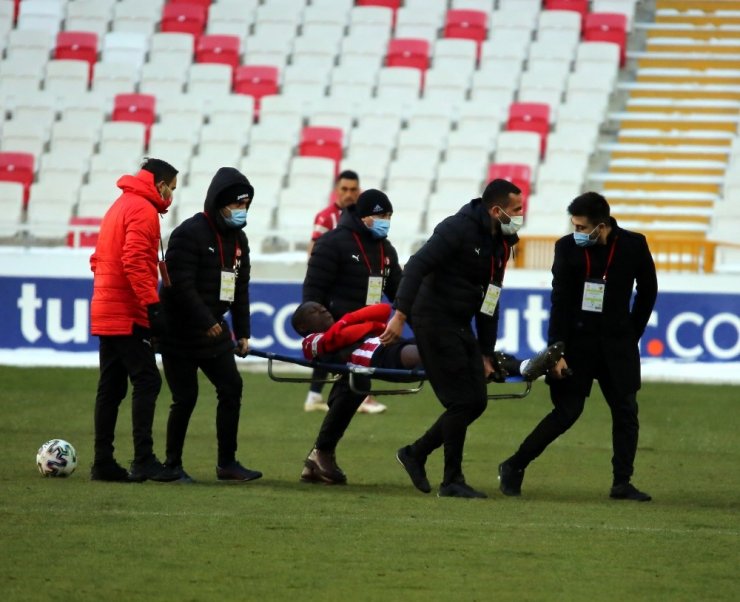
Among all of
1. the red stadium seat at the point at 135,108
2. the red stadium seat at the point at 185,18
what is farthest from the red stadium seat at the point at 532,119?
the red stadium seat at the point at 185,18

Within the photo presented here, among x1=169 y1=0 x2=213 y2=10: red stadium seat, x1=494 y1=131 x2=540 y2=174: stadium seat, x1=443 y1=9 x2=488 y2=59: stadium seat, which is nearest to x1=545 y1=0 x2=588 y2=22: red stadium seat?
x1=443 y1=9 x2=488 y2=59: stadium seat

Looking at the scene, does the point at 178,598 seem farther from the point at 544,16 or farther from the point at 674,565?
the point at 544,16

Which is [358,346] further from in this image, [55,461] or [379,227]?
[55,461]

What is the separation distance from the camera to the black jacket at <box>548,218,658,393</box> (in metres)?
8.85

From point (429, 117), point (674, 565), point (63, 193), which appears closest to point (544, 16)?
point (429, 117)

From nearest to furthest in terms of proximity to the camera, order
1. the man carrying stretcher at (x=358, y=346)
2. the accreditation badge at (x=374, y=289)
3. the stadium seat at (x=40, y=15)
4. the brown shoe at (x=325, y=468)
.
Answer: the man carrying stretcher at (x=358, y=346)
the brown shoe at (x=325, y=468)
the accreditation badge at (x=374, y=289)
the stadium seat at (x=40, y=15)

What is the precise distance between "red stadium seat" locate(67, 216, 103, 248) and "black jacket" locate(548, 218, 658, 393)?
9.81m

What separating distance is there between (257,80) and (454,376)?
1725 centimetres

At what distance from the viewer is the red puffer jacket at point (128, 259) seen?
28.8 feet

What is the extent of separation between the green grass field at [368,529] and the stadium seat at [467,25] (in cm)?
1429

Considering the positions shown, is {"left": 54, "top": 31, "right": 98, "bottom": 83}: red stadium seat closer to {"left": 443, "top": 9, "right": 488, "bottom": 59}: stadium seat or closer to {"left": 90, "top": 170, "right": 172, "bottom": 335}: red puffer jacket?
{"left": 443, "top": 9, "right": 488, "bottom": 59}: stadium seat

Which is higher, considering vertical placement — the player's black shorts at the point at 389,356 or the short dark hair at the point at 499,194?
the short dark hair at the point at 499,194

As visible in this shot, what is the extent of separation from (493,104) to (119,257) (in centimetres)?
1555

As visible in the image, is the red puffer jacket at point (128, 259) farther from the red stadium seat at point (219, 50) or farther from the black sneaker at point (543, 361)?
the red stadium seat at point (219, 50)
